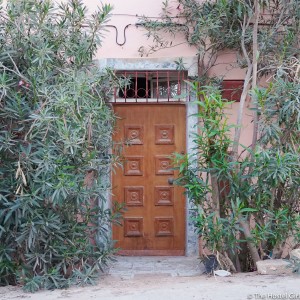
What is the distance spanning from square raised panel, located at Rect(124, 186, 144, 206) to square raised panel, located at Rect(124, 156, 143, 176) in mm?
220

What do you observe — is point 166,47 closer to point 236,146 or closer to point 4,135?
point 236,146

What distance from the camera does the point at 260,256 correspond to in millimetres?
6688

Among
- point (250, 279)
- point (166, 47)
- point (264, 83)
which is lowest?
point (250, 279)

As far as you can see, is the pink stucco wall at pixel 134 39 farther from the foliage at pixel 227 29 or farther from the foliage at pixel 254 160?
the foliage at pixel 254 160

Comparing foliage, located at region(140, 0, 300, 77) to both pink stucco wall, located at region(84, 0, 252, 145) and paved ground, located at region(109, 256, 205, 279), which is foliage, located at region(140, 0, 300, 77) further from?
paved ground, located at region(109, 256, 205, 279)

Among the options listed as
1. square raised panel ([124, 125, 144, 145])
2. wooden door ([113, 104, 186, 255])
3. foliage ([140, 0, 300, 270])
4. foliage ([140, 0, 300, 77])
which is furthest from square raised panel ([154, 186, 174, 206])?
foliage ([140, 0, 300, 77])

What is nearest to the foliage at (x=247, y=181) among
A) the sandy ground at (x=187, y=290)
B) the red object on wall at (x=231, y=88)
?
the sandy ground at (x=187, y=290)

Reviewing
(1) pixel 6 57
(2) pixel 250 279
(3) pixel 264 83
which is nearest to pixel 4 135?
(1) pixel 6 57

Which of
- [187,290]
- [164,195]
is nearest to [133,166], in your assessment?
[164,195]

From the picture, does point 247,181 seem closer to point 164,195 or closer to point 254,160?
point 254,160

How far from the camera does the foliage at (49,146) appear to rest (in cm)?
573

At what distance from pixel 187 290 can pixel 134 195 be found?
2631 millimetres

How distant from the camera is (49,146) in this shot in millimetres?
5707

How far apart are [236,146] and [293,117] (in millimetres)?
807
